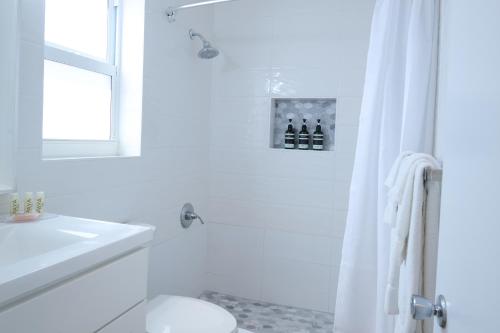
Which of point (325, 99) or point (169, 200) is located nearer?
point (169, 200)

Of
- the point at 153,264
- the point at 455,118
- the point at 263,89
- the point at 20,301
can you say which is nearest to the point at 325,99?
the point at 263,89

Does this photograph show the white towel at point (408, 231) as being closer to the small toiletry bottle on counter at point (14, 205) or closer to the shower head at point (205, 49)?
the small toiletry bottle on counter at point (14, 205)

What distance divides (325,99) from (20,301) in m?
2.16

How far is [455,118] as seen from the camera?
28.4 inches

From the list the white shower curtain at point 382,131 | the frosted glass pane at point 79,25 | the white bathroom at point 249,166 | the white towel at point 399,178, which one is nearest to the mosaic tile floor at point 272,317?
the white bathroom at point 249,166

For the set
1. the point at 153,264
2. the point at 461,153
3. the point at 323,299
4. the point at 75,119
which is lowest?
the point at 323,299

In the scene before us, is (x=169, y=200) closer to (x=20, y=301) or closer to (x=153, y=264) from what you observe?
(x=153, y=264)

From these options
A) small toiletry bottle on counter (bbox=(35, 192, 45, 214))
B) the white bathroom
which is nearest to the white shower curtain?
the white bathroom

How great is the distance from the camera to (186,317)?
1.62m

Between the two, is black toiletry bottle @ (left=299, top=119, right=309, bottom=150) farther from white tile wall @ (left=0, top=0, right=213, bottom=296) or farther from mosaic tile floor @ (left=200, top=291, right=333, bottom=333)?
mosaic tile floor @ (left=200, top=291, right=333, bottom=333)

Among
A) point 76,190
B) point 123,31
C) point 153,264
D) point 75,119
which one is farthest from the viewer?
point 153,264

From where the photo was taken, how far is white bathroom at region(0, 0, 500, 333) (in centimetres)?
71

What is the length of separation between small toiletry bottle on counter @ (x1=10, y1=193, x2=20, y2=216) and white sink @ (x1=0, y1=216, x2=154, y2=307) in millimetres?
81

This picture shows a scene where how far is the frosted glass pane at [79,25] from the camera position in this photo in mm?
1546
